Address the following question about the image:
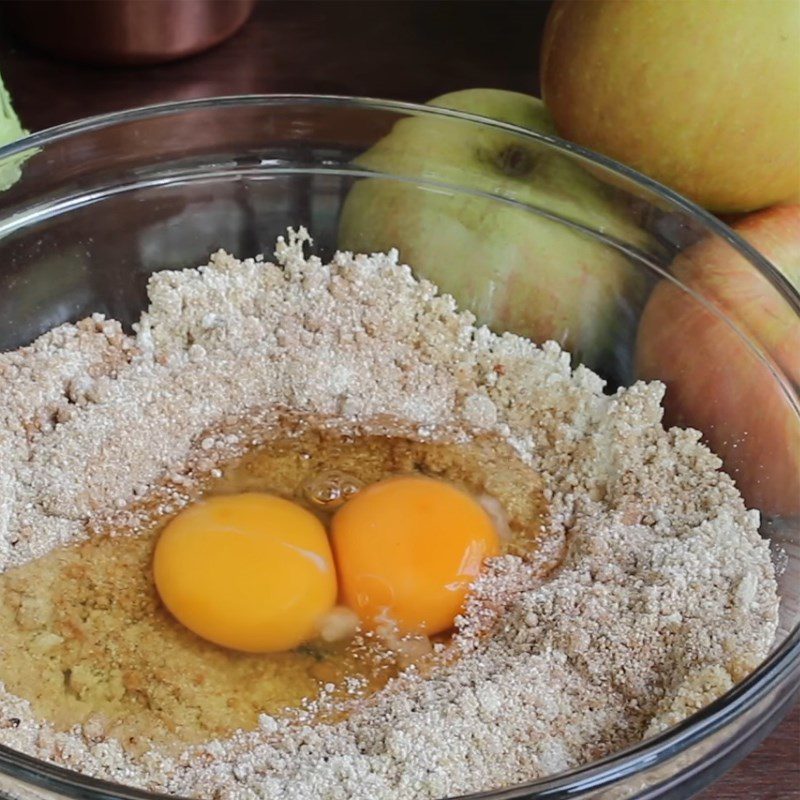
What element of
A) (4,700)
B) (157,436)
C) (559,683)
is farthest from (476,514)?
(4,700)

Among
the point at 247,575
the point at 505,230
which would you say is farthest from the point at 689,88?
the point at 247,575

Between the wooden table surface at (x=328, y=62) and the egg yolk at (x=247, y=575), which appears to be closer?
the egg yolk at (x=247, y=575)

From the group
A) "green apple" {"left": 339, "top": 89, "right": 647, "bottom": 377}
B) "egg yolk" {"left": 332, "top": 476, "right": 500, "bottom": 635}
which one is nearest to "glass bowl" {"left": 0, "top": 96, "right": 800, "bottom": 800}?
"green apple" {"left": 339, "top": 89, "right": 647, "bottom": 377}

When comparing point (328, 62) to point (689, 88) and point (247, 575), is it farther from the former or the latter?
point (247, 575)

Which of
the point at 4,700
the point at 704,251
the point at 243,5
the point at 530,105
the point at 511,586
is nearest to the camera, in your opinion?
the point at 4,700

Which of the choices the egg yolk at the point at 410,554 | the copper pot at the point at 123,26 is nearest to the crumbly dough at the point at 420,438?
the egg yolk at the point at 410,554

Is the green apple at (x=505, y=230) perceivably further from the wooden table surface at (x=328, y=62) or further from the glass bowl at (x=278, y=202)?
the wooden table surface at (x=328, y=62)

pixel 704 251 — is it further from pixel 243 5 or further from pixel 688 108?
pixel 243 5
